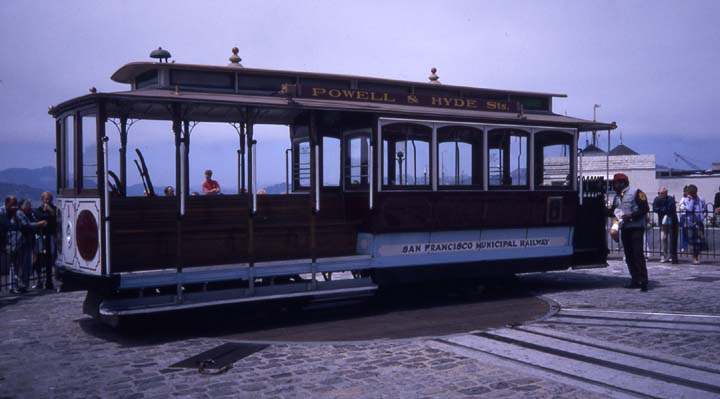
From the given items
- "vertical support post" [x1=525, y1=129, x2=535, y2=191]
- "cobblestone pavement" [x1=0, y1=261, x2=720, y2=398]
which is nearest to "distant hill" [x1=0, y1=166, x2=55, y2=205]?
"cobblestone pavement" [x1=0, y1=261, x2=720, y2=398]

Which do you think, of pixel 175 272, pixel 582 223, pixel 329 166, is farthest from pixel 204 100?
pixel 582 223

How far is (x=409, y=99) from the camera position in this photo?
10562mm

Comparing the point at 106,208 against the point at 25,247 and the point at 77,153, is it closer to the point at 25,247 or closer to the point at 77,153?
the point at 77,153

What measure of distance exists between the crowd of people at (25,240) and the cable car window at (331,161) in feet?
17.2

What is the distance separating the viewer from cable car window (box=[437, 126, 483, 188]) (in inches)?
404

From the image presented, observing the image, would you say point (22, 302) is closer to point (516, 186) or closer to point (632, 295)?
point (516, 186)

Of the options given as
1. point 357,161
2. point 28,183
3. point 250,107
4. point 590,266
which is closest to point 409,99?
point 357,161

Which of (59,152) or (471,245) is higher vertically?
(59,152)

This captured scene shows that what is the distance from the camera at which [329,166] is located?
35.0 feet

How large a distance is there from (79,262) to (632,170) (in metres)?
41.4

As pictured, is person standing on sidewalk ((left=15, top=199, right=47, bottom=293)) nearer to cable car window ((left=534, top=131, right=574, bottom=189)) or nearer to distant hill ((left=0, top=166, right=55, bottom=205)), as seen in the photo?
distant hill ((left=0, top=166, right=55, bottom=205))

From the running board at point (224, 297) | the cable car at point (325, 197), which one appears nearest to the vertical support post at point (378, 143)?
the cable car at point (325, 197)

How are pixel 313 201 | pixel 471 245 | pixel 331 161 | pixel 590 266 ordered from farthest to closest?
pixel 590 266
pixel 331 161
pixel 471 245
pixel 313 201

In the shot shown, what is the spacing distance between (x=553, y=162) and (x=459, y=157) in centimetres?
215
